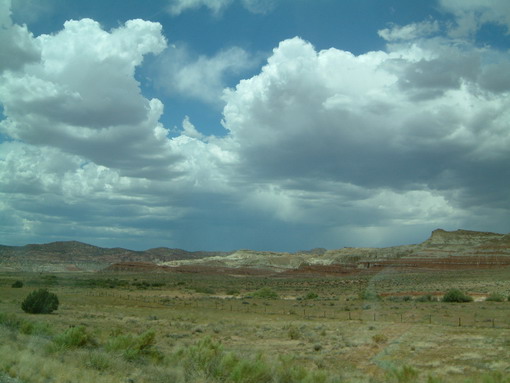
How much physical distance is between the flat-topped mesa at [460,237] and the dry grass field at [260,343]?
10428cm

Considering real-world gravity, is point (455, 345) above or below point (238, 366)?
below

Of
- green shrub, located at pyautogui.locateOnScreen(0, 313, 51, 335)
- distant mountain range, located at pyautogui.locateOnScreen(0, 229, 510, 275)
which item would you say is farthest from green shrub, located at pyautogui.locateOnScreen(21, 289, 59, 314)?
distant mountain range, located at pyautogui.locateOnScreen(0, 229, 510, 275)

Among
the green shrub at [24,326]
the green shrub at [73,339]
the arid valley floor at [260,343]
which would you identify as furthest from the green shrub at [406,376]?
the green shrub at [24,326]

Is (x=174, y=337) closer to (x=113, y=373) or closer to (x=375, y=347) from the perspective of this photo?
(x=375, y=347)

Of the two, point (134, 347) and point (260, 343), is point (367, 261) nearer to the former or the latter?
point (260, 343)

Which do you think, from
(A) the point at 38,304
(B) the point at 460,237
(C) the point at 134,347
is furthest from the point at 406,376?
(B) the point at 460,237

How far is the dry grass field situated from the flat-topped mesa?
104 metres

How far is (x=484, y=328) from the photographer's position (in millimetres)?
28953

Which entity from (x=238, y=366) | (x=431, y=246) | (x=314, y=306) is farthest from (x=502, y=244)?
(x=238, y=366)

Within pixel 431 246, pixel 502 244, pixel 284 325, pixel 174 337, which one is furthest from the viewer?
pixel 431 246

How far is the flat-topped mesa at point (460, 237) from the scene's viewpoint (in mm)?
142500

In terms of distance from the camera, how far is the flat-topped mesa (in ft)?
468

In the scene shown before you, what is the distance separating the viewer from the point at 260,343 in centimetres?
2500

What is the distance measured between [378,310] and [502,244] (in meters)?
106
